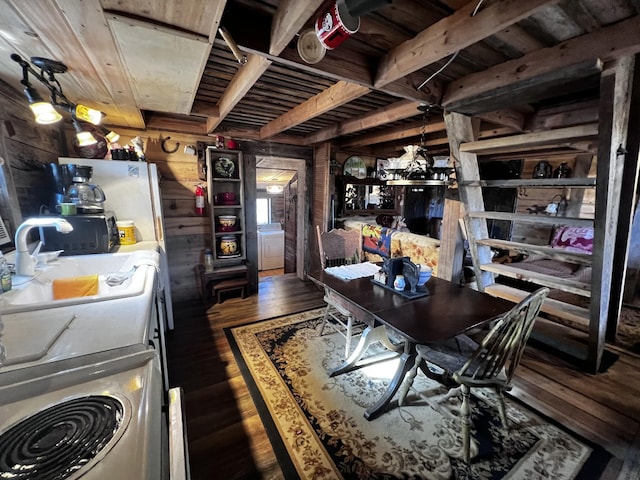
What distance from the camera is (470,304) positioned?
172 centimetres

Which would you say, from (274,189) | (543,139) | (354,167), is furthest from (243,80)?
(274,189)

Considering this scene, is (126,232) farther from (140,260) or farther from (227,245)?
(227,245)

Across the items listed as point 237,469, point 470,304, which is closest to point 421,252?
point 470,304

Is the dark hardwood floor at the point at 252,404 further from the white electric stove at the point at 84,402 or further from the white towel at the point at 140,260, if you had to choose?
the white towel at the point at 140,260

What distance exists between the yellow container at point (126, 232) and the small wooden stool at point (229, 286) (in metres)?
1.18

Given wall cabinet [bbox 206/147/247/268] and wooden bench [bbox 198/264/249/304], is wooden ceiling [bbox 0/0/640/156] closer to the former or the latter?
wall cabinet [bbox 206/147/247/268]

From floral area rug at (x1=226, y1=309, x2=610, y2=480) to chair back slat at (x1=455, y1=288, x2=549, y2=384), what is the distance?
423 millimetres

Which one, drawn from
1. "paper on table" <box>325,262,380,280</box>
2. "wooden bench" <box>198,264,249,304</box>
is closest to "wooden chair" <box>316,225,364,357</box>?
"paper on table" <box>325,262,380,280</box>

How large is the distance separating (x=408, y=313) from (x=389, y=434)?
29.2 inches

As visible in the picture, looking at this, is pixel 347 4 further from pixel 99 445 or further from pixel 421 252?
pixel 421 252

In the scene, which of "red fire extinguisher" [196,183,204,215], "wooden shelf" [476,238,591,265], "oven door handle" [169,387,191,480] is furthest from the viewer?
"red fire extinguisher" [196,183,204,215]

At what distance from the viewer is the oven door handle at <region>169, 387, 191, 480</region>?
71 cm

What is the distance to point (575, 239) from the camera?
397 centimetres

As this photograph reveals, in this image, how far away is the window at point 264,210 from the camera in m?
6.53
